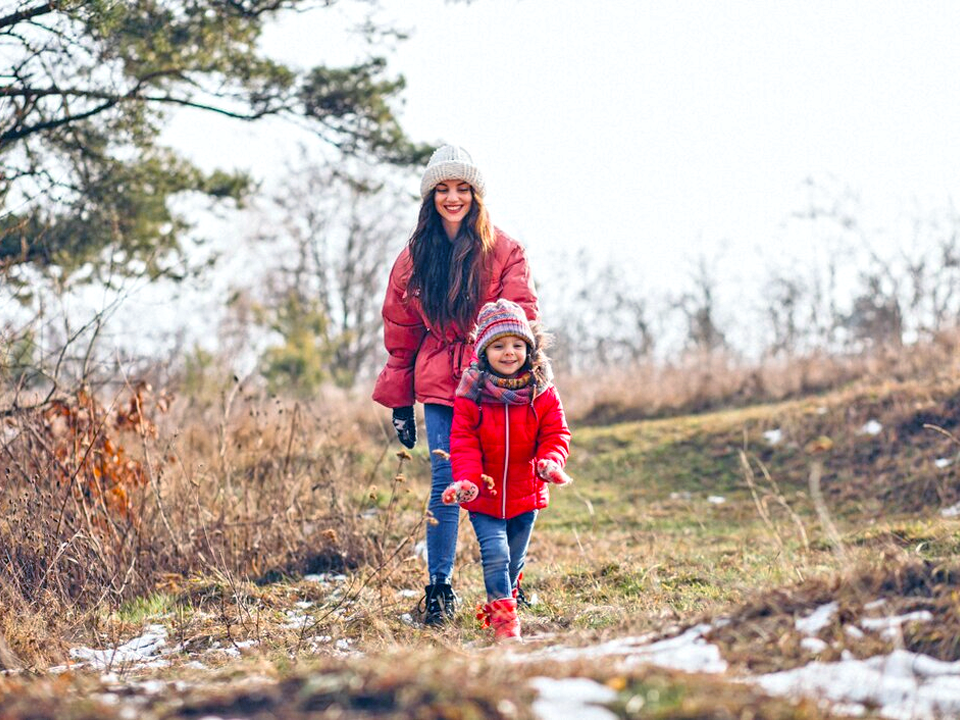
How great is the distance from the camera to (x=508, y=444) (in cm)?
413

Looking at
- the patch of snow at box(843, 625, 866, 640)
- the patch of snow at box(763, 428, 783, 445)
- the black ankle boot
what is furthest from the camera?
the patch of snow at box(763, 428, 783, 445)

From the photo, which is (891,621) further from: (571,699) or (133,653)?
(133,653)

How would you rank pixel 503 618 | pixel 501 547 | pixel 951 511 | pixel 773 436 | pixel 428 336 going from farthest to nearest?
pixel 773 436, pixel 951 511, pixel 428 336, pixel 501 547, pixel 503 618

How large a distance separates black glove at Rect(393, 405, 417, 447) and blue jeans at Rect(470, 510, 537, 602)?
0.76 metres

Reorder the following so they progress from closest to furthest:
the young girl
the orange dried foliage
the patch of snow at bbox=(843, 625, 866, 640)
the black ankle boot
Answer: the patch of snow at bbox=(843, 625, 866, 640)
the young girl
the black ankle boot
the orange dried foliage

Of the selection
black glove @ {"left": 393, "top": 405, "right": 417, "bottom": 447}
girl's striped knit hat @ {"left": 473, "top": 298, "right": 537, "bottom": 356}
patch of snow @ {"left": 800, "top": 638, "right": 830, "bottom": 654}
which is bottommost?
patch of snow @ {"left": 800, "top": 638, "right": 830, "bottom": 654}

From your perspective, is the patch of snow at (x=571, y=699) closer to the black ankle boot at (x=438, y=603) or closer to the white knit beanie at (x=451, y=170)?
the black ankle boot at (x=438, y=603)

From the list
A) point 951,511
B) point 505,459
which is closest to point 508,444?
point 505,459

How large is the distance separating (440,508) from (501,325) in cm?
100

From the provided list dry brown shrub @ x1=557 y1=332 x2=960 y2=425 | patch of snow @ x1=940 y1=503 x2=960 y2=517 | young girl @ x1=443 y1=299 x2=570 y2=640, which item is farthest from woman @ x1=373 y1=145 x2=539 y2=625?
dry brown shrub @ x1=557 y1=332 x2=960 y2=425

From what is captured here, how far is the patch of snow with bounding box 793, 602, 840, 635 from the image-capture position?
2.96 m

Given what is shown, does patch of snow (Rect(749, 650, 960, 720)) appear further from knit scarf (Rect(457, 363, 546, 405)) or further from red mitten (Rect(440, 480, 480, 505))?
knit scarf (Rect(457, 363, 546, 405))

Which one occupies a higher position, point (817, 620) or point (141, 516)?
point (141, 516)

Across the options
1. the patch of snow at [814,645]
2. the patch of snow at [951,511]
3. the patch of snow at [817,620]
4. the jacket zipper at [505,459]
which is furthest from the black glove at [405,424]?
the patch of snow at [951,511]
